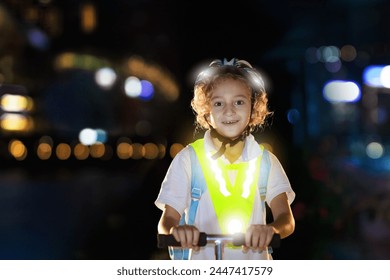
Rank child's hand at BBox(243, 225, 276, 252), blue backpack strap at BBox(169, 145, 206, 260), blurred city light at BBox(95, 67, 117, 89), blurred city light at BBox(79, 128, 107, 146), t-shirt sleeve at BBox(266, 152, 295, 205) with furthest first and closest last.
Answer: blurred city light at BBox(79, 128, 107, 146)
blurred city light at BBox(95, 67, 117, 89)
t-shirt sleeve at BBox(266, 152, 295, 205)
blue backpack strap at BBox(169, 145, 206, 260)
child's hand at BBox(243, 225, 276, 252)

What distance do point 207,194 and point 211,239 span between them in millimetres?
248

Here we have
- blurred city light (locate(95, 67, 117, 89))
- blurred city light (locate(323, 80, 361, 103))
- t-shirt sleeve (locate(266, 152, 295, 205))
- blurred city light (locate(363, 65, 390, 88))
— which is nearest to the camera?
t-shirt sleeve (locate(266, 152, 295, 205))

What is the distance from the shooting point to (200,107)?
319cm

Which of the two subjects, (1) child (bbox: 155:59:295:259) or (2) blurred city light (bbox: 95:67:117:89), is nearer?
(1) child (bbox: 155:59:295:259)

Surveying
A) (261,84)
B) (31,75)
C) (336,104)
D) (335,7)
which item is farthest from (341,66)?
(261,84)

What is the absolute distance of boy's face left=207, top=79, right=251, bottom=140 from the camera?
310 centimetres

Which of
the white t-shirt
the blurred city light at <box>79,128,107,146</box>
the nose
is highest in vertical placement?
the blurred city light at <box>79,128,107,146</box>

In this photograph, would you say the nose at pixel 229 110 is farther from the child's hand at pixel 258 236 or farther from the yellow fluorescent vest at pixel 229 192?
the child's hand at pixel 258 236

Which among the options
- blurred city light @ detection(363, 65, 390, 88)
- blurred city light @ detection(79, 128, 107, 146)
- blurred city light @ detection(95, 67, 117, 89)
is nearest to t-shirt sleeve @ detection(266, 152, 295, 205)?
blurred city light @ detection(363, 65, 390, 88)

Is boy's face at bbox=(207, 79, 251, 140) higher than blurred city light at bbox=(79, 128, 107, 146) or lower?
lower

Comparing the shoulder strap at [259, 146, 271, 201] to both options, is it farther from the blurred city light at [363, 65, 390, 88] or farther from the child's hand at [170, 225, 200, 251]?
the blurred city light at [363, 65, 390, 88]

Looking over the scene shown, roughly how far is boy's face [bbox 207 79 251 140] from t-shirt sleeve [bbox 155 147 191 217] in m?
0.20
